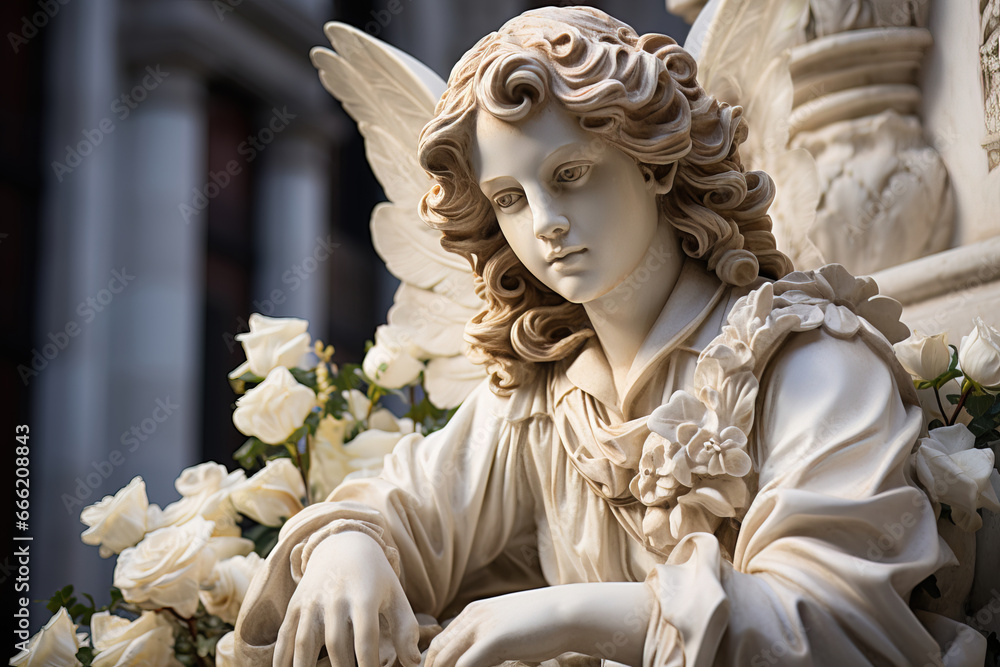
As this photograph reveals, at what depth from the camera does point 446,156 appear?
122 cm

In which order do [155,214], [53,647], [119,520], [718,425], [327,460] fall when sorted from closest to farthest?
[718,425], [53,647], [119,520], [327,460], [155,214]

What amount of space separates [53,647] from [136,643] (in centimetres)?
11

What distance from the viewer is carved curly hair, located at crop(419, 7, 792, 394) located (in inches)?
45.2

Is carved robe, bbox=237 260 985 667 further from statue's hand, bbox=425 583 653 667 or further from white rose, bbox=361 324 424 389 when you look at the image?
white rose, bbox=361 324 424 389

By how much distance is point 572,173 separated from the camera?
1.17 meters

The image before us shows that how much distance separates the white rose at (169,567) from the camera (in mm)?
1489

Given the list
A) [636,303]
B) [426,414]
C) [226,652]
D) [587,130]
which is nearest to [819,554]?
[636,303]

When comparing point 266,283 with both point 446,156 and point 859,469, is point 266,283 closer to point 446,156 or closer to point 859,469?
point 446,156

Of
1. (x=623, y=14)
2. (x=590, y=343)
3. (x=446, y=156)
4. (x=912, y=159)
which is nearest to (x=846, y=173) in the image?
(x=912, y=159)

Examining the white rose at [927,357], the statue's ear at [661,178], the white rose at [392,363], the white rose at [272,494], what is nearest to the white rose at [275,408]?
the white rose at [272,494]

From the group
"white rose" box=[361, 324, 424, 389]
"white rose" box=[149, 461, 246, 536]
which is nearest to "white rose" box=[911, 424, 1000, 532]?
"white rose" box=[361, 324, 424, 389]

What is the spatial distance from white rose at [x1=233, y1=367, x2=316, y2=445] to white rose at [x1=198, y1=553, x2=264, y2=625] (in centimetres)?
22

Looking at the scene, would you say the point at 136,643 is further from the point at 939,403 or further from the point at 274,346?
the point at 939,403

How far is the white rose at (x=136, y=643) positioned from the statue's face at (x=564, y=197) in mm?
827
